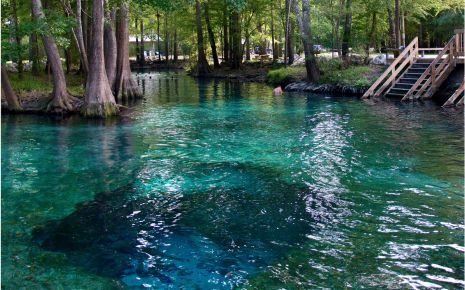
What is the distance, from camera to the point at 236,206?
32.1ft

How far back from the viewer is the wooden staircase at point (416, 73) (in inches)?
924

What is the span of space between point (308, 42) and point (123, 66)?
35.1ft

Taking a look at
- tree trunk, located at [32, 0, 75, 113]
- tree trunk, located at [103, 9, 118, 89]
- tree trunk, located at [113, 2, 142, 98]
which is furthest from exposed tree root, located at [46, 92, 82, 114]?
tree trunk, located at [113, 2, 142, 98]

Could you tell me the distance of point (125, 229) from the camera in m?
8.73

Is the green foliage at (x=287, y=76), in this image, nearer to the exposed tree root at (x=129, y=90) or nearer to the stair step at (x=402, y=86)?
the stair step at (x=402, y=86)

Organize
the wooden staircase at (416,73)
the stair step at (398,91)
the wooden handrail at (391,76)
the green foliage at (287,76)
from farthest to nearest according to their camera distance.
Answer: the green foliage at (287,76) < the wooden handrail at (391,76) < the stair step at (398,91) < the wooden staircase at (416,73)

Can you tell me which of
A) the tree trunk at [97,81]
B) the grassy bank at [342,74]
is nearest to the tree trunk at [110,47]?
the tree trunk at [97,81]

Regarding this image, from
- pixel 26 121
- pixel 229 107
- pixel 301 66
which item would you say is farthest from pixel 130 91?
pixel 301 66

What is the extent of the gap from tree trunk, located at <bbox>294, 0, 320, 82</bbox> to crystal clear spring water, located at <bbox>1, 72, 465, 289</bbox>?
12172 millimetres

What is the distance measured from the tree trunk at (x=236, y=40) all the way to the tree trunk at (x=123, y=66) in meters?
16.2

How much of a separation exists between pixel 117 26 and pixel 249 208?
24.0 metres

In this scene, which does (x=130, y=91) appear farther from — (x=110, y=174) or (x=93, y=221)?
(x=93, y=221)

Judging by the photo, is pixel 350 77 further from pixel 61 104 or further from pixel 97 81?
pixel 61 104

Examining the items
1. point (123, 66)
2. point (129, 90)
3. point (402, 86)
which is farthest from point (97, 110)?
point (402, 86)
